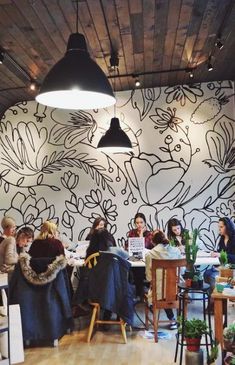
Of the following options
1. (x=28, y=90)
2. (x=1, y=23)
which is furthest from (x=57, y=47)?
(x=28, y=90)

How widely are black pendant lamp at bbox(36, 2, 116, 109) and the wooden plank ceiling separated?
1271 mm

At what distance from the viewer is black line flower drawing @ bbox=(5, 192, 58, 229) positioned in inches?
281

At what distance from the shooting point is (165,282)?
185 inches

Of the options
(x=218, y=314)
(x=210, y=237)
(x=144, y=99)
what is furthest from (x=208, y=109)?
(x=218, y=314)

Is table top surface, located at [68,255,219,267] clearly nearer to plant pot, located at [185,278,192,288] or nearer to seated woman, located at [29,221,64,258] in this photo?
seated woman, located at [29,221,64,258]

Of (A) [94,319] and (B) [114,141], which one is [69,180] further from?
(A) [94,319]

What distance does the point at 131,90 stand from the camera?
23.1ft

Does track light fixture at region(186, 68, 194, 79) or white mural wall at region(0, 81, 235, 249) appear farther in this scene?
white mural wall at region(0, 81, 235, 249)

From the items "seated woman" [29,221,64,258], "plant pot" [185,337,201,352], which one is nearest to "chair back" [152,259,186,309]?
"seated woman" [29,221,64,258]

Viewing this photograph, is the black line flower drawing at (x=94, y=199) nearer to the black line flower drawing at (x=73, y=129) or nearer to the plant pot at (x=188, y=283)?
the black line flower drawing at (x=73, y=129)

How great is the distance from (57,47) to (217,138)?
10.5 feet

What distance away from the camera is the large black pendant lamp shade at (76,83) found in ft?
7.92

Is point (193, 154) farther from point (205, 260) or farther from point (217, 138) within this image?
point (205, 260)

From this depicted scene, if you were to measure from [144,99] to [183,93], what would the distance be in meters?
0.63
